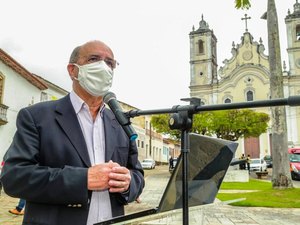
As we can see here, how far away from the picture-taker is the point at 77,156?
6.09 feet

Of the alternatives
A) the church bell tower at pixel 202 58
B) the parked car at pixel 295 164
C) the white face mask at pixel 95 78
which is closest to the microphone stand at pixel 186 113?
the white face mask at pixel 95 78

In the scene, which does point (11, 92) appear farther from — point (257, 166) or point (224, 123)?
point (257, 166)

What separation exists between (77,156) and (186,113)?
672mm

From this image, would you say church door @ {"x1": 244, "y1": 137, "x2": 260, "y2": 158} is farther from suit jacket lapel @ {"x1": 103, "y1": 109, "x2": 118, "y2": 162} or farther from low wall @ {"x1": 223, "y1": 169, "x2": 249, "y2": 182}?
suit jacket lapel @ {"x1": 103, "y1": 109, "x2": 118, "y2": 162}

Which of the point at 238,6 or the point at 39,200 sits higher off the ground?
the point at 238,6

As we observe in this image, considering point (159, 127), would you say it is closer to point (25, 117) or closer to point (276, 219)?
point (276, 219)

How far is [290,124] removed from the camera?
39594 millimetres

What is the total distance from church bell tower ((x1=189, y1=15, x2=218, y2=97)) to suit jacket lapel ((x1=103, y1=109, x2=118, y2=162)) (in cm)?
4304

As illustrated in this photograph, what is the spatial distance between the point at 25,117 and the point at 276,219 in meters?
6.38

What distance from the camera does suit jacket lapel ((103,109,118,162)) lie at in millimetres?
2006

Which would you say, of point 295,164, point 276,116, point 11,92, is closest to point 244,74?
point 295,164

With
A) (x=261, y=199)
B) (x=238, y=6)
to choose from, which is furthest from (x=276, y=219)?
(x=238, y=6)

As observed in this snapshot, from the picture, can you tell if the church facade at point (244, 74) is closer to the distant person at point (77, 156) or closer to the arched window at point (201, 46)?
the arched window at point (201, 46)

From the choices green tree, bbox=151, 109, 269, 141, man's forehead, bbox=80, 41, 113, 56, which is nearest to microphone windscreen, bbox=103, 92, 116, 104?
man's forehead, bbox=80, 41, 113, 56
